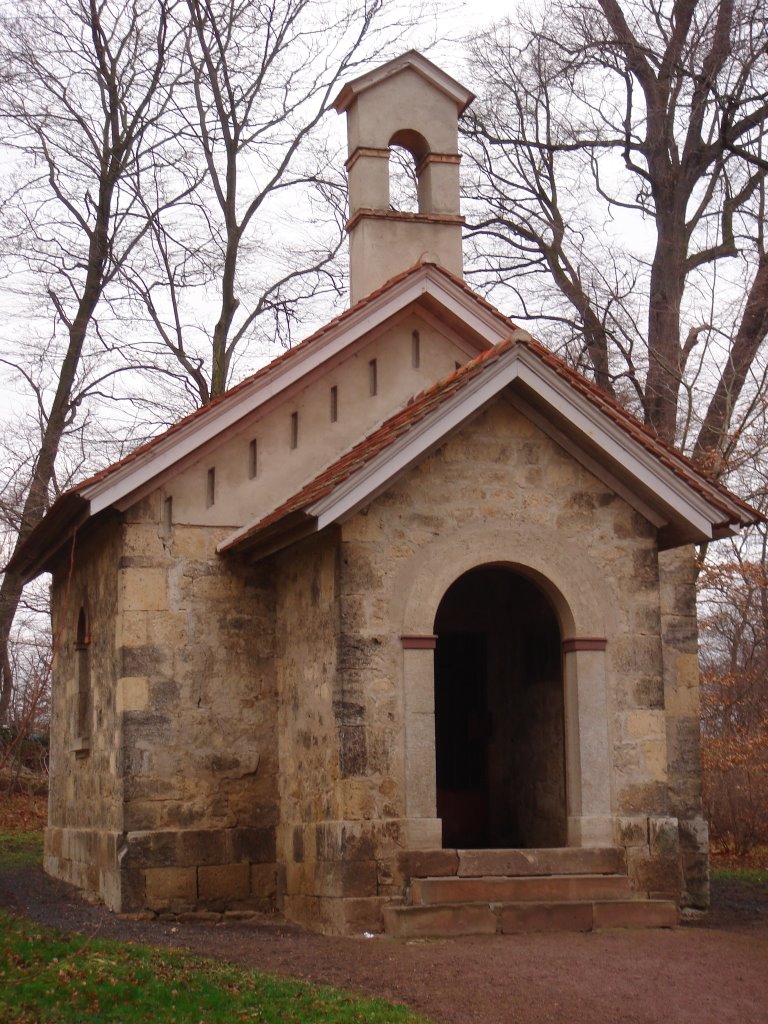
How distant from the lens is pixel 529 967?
9094 millimetres

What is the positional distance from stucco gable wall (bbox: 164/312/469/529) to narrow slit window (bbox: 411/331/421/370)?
15mm

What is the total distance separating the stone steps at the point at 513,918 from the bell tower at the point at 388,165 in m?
6.59

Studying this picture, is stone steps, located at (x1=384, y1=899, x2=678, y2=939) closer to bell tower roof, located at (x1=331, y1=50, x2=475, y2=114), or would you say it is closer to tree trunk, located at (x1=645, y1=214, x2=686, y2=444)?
bell tower roof, located at (x1=331, y1=50, x2=475, y2=114)

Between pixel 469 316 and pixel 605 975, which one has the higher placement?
pixel 469 316

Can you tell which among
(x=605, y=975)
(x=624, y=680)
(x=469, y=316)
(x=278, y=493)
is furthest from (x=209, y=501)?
(x=605, y=975)

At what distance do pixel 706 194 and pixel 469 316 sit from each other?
991cm

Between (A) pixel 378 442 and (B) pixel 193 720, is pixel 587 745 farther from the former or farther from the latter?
(B) pixel 193 720

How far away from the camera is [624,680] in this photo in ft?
37.9

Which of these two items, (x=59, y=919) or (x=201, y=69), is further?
(x=201, y=69)

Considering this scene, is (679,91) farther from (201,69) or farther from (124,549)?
(124,549)

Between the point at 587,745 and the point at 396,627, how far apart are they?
1.78 metres

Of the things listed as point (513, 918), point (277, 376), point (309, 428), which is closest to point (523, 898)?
point (513, 918)

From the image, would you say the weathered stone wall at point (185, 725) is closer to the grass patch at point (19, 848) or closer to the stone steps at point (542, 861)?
the stone steps at point (542, 861)

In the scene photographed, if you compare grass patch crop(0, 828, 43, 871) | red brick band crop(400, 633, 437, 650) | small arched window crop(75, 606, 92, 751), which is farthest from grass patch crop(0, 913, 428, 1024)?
grass patch crop(0, 828, 43, 871)
